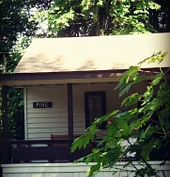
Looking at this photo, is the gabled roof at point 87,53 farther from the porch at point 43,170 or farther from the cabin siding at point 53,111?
the porch at point 43,170

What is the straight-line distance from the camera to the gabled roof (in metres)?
7.60

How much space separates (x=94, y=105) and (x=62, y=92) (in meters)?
0.99

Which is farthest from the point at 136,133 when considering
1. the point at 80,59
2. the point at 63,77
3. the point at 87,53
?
the point at 87,53

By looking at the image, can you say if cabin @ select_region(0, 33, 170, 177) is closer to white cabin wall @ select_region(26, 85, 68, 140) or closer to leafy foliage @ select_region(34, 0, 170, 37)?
white cabin wall @ select_region(26, 85, 68, 140)

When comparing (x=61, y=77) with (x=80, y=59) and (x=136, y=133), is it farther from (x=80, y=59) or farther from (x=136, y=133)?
(x=136, y=133)

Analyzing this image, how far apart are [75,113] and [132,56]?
2.43 meters

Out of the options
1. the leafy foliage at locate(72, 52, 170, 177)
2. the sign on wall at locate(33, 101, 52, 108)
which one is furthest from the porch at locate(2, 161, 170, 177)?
the leafy foliage at locate(72, 52, 170, 177)

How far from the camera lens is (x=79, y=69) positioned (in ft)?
23.4

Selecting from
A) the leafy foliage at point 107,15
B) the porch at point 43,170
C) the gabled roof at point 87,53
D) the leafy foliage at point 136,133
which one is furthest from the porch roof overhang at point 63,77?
the leafy foliage at point 107,15

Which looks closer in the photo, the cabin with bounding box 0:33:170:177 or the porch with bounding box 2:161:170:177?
the porch with bounding box 2:161:170:177

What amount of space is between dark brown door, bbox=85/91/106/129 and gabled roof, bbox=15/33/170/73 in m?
1.28

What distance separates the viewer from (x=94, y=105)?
31.4 feet

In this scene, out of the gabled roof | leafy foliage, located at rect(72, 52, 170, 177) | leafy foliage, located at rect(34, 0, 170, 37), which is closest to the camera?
leafy foliage, located at rect(72, 52, 170, 177)

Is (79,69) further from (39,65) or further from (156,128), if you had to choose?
(156,128)
